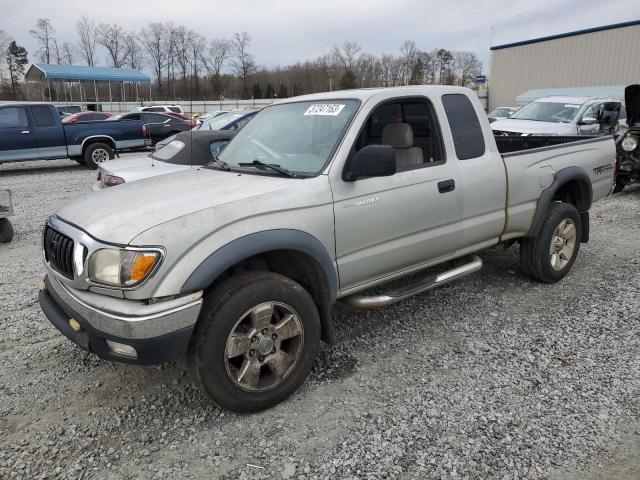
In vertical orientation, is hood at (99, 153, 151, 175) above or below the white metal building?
below

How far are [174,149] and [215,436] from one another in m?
6.08

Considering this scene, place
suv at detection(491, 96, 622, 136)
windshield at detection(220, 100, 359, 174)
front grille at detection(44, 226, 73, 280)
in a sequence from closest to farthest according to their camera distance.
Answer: front grille at detection(44, 226, 73, 280) → windshield at detection(220, 100, 359, 174) → suv at detection(491, 96, 622, 136)

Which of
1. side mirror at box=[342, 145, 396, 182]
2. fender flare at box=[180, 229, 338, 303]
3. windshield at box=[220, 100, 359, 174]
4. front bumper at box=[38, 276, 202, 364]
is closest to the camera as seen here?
front bumper at box=[38, 276, 202, 364]

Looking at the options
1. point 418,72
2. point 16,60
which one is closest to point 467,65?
point 418,72

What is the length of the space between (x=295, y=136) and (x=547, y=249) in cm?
276

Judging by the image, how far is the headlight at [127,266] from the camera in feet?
8.48

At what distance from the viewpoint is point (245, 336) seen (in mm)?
2936

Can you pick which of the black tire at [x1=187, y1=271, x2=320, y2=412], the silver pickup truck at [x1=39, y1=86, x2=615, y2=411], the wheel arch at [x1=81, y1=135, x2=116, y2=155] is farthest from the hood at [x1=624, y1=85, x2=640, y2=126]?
the wheel arch at [x1=81, y1=135, x2=116, y2=155]

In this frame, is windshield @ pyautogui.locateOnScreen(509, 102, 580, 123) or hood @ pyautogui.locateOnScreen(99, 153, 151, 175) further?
windshield @ pyautogui.locateOnScreen(509, 102, 580, 123)

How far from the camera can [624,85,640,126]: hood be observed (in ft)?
30.0

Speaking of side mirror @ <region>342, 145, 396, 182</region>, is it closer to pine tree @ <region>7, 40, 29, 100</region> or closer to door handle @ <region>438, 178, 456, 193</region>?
door handle @ <region>438, 178, 456, 193</region>

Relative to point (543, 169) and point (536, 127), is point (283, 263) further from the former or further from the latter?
point (536, 127)

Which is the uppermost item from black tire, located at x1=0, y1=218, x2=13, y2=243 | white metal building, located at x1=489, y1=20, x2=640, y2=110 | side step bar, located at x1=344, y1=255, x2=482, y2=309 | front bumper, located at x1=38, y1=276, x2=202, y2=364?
white metal building, located at x1=489, y1=20, x2=640, y2=110

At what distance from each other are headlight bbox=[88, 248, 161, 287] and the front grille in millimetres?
356
